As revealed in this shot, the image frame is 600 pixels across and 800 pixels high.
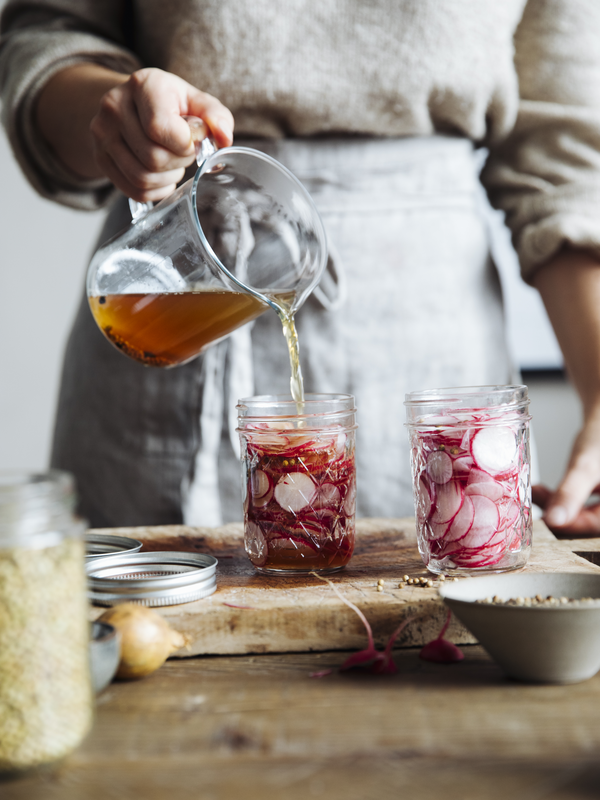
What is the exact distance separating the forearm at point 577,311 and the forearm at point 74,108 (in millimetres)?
722

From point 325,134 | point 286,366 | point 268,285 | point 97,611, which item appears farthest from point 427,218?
point 97,611

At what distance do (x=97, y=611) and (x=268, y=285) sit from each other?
0.44m

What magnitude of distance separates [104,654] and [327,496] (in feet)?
1.03

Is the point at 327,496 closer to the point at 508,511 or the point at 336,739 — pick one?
the point at 508,511

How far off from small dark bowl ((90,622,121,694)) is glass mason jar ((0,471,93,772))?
72mm

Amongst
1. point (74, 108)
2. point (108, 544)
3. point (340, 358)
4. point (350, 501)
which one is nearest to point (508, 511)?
point (350, 501)

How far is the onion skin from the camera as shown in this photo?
60 cm

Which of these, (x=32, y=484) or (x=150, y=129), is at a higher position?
(x=150, y=129)

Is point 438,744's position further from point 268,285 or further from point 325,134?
point 325,134

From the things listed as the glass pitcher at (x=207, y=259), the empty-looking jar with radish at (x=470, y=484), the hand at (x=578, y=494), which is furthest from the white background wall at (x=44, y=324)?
the empty-looking jar with radish at (x=470, y=484)

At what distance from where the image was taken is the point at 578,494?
3.46 feet


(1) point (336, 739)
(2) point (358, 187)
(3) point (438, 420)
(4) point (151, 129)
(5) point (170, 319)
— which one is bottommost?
(1) point (336, 739)

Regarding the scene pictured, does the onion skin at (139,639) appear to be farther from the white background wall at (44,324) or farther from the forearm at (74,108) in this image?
the white background wall at (44,324)

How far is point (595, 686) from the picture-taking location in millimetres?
577
